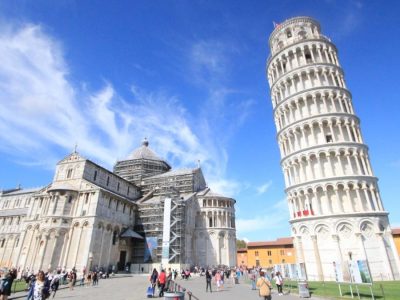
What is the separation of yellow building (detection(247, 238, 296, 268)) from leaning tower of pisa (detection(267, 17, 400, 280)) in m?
39.3

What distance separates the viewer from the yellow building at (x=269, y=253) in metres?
64.0

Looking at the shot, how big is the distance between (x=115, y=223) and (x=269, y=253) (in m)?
41.6

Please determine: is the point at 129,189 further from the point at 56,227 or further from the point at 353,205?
the point at 353,205

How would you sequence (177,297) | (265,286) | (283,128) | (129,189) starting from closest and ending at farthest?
(177,297), (265,286), (283,128), (129,189)

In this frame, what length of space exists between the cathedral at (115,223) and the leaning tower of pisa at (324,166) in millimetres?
21630

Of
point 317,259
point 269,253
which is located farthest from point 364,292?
point 269,253

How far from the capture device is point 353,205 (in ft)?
88.8

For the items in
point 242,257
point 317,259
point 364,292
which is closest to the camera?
point 364,292

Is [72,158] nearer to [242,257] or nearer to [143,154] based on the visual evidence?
[143,154]

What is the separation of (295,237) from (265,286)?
21.7m

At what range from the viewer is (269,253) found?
65.2 metres

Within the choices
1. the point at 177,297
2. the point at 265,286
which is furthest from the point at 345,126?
the point at 177,297

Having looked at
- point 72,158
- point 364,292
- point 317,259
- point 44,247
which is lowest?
point 364,292

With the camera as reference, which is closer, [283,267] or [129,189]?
[283,267]
